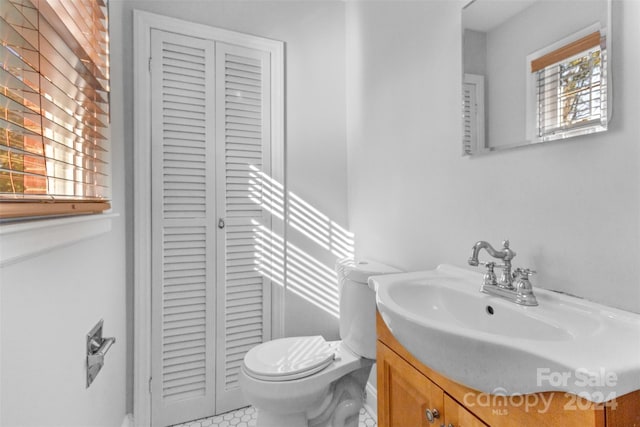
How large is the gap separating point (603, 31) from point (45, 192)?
4.41 feet

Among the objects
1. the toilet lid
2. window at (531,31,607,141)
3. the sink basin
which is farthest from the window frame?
the toilet lid

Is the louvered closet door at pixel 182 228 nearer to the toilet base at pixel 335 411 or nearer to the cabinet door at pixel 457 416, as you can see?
the toilet base at pixel 335 411

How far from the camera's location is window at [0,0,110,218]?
57cm

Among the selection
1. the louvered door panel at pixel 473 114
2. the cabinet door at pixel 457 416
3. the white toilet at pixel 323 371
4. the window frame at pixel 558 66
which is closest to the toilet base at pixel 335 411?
the white toilet at pixel 323 371

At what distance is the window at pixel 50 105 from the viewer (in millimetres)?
570

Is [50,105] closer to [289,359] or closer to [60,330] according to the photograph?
[60,330]

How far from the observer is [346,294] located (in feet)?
4.74

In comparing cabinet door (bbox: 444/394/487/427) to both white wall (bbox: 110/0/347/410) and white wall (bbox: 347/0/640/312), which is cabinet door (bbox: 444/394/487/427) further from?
white wall (bbox: 110/0/347/410)

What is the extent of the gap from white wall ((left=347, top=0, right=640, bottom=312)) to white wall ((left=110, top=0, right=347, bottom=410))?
0.31 ft

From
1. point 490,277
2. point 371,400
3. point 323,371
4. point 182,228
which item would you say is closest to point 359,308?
point 323,371

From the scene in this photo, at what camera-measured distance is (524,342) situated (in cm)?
55

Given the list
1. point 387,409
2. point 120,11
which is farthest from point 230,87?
point 387,409

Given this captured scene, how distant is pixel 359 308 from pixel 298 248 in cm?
66

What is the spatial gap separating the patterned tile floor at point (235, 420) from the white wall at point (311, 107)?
47 cm
